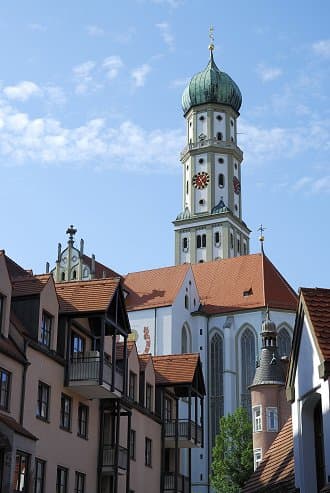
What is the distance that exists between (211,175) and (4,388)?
79541 millimetres

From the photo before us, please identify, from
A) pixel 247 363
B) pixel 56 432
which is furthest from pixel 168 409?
pixel 247 363

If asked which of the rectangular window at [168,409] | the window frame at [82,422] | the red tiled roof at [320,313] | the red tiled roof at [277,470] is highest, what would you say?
the rectangular window at [168,409]

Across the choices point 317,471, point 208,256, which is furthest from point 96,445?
point 208,256

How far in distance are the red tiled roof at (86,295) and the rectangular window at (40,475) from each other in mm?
5234

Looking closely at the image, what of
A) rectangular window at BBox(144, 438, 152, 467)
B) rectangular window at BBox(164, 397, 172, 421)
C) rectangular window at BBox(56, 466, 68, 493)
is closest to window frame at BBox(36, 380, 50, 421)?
rectangular window at BBox(56, 466, 68, 493)

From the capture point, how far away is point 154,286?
77188mm

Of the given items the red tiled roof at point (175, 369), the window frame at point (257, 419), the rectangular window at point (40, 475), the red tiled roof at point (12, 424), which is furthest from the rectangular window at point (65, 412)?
the window frame at point (257, 419)

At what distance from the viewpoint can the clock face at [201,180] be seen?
10341 cm

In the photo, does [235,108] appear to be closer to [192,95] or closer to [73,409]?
[192,95]

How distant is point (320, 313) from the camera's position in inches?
637

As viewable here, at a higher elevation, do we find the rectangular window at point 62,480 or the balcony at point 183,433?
the balcony at point 183,433

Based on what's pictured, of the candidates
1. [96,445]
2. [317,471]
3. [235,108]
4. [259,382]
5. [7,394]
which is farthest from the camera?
[235,108]

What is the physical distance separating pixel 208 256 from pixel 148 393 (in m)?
59.3

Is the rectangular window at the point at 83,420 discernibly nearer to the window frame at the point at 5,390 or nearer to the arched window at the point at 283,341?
the window frame at the point at 5,390
